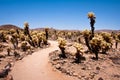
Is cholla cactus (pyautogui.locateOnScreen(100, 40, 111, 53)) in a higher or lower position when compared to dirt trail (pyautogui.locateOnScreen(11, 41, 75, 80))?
higher

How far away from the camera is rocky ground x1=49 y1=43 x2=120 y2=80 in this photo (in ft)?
87.5

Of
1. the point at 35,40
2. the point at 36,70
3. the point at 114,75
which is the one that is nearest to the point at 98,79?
the point at 114,75

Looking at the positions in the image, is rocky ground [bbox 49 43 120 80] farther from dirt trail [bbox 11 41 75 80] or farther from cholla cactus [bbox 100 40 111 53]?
cholla cactus [bbox 100 40 111 53]

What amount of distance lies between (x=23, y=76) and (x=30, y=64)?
6006 mm

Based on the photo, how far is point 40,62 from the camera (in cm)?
3303

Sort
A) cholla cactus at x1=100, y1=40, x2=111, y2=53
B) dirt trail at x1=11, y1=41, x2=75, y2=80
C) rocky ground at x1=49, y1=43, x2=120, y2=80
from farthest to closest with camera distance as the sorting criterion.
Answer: cholla cactus at x1=100, y1=40, x2=111, y2=53 → rocky ground at x1=49, y1=43, x2=120, y2=80 → dirt trail at x1=11, y1=41, x2=75, y2=80

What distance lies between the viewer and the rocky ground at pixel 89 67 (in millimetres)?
26672

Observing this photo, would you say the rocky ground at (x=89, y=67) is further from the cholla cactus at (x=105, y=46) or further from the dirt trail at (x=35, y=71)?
the cholla cactus at (x=105, y=46)

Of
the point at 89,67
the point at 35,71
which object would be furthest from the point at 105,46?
the point at 35,71

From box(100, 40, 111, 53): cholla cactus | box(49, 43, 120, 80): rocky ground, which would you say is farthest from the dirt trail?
box(100, 40, 111, 53): cholla cactus

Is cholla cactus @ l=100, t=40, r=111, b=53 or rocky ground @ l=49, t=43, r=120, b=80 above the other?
cholla cactus @ l=100, t=40, r=111, b=53

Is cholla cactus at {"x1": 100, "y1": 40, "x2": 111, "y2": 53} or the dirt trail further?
cholla cactus at {"x1": 100, "y1": 40, "x2": 111, "y2": 53}

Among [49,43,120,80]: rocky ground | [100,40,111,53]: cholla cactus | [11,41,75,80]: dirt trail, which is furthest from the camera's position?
[100,40,111,53]: cholla cactus

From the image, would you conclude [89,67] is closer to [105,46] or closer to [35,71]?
[35,71]
